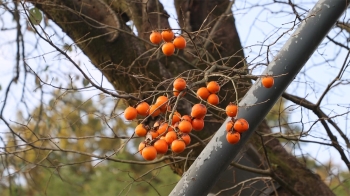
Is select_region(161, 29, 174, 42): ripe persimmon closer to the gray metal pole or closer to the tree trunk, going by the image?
the gray metal pole

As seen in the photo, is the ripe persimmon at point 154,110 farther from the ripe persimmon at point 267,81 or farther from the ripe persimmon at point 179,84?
the ripe persimmon at point 267,81

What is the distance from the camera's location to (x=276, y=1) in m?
2.74

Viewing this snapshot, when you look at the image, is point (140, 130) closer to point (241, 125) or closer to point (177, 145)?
point (177, 145)

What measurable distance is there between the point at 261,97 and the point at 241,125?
191mm

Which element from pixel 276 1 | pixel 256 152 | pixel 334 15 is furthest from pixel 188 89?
pixel 276 1

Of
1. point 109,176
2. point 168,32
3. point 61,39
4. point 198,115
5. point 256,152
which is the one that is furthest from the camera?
point 109,176

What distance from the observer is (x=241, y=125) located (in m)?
1.39

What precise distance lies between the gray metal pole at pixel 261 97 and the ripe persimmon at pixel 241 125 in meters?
0.09

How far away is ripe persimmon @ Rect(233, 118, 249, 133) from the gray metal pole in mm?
88

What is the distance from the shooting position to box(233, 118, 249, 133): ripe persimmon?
4.56 feet

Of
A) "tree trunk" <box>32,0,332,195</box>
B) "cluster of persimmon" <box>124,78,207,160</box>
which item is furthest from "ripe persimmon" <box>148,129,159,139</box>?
"tree trunk" <box>32,0,332,195</box>

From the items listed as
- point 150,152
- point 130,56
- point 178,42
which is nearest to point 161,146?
point 150,152

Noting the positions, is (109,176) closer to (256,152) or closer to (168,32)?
(256,152)

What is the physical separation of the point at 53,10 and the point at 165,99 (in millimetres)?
1541
